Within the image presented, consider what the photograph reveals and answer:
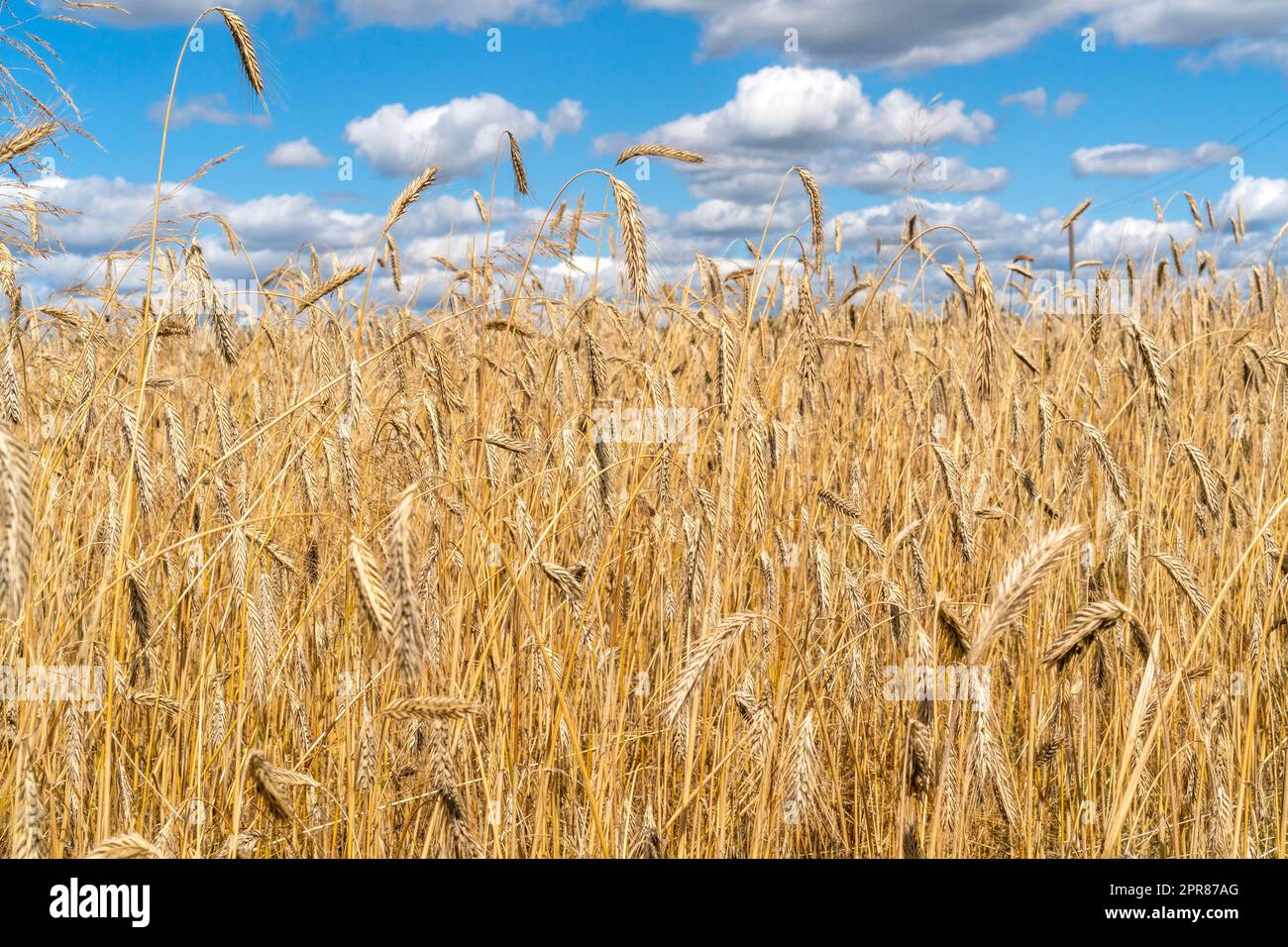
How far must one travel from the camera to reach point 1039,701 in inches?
82.7

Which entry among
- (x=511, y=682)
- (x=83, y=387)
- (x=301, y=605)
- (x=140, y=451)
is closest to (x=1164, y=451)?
(x=511, y=682)

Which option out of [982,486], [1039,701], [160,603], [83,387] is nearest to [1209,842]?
[1039,701]

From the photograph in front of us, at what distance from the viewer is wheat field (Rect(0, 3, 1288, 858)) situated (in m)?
1.47

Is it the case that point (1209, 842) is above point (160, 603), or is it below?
below

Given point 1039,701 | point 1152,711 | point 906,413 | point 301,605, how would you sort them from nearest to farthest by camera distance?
1. point 1152,711
2. point 1039,701
3. point 301,605
4. point 906,413

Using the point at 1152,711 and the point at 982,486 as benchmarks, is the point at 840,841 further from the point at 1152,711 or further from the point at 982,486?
the point at 982,486

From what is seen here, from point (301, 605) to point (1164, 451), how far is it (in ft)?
9.51

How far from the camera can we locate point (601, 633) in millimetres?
1894

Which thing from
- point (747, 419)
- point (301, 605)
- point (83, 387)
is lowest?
point (301, 605)

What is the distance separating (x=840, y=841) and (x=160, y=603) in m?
1.81

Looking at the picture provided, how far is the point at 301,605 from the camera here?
2254 millimetres

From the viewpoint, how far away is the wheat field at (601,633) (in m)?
1.47

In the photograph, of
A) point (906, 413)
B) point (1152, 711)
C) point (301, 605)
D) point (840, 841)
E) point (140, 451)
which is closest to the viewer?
point (140, 451)

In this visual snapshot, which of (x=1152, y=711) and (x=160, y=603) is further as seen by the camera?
(x=160, y=603)
